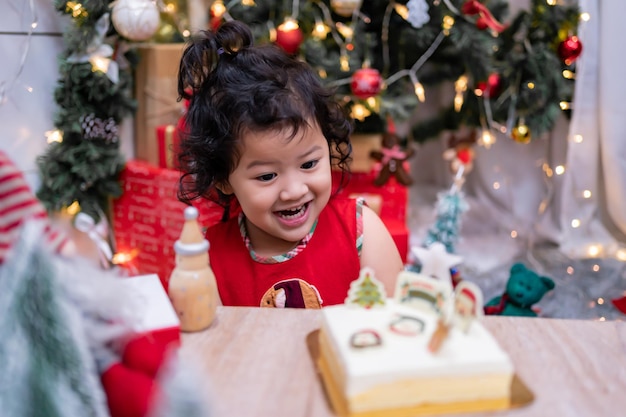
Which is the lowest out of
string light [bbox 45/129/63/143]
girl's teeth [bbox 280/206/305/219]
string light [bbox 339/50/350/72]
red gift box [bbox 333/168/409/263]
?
red gift box [bbox 333/168/409/263]

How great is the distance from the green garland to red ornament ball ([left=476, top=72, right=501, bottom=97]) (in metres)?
1.14

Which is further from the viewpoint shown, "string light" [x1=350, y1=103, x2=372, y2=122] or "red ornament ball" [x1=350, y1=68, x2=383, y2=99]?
Answer: "string light" [x1=350, y1=103, x2=372, y2=122]

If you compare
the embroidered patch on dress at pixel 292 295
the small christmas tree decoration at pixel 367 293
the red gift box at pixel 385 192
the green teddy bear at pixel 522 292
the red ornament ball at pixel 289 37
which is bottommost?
the green teddy bear at pixel 522 292

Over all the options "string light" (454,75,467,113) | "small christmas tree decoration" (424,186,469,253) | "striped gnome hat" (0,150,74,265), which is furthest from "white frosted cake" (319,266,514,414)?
"string light" (454,75,467,113)

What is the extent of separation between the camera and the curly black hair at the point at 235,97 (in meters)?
1.02

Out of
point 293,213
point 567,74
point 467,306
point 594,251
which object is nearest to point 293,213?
point 293,213

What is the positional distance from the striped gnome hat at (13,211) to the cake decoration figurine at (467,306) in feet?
1.35

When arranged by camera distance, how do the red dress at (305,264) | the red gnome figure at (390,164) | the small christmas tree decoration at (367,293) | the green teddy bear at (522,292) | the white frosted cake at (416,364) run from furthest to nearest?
1. the red gnome figure at (390,164)
2. the green teddy bear at (522,292)
3. the red dress at (305,264)
4. the small christmas tree decoration at (367,293)
5. the white frosted cake at (416,364)

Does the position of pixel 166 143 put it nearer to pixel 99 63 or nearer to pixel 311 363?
pixel 99 63

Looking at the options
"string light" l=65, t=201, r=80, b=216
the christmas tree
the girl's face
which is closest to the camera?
the girl's face

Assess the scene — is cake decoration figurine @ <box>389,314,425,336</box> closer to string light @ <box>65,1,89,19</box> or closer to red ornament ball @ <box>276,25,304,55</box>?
red ornament ball @ <box>276,25,304,55</box>

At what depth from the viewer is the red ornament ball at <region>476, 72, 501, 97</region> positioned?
6.55 feet

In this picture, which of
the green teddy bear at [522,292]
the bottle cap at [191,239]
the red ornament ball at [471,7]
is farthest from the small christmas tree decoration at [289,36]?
the bottle cap at [191,239]

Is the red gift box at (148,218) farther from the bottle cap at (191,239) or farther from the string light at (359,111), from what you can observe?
the bottle cap at (191,239)
